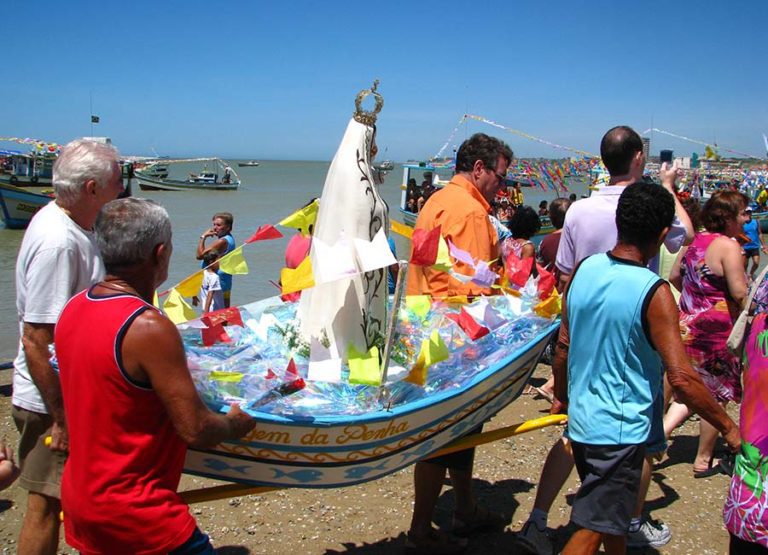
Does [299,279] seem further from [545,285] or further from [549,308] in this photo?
[545,285]

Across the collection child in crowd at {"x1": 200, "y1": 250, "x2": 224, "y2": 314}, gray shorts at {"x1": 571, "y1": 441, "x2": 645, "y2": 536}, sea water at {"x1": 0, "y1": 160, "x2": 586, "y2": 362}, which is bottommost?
sea water at {"x1": 0, "y1": 160, "x2": 586, "y2": 362}

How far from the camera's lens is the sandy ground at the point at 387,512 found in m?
3.74

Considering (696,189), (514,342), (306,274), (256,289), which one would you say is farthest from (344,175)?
(696,189)

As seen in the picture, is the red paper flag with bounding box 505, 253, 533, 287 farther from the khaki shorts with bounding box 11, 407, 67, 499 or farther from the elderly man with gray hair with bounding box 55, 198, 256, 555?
the khaki shorts with bounding box 11, 407, 67, 499

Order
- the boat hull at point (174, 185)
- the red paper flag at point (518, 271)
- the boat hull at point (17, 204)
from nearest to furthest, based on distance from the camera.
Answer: the red paper flag at point (518, 271), the boat hull at point (17, 204), the boat hull at point (174, 185)

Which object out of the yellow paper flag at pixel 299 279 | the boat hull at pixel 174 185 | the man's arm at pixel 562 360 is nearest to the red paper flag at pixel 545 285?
the man's arm at pixel 562 360

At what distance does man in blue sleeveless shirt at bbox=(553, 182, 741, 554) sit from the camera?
7.98ft

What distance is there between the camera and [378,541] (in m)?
3.76

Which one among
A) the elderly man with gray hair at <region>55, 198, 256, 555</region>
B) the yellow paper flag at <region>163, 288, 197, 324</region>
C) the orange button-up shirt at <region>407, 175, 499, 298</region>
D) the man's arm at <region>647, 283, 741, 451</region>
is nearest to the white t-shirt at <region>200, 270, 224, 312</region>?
the orange button-up shirt at <region>407, 175, 499, 298</region>

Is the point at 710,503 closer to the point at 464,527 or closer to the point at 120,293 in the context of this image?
the point at 464,527

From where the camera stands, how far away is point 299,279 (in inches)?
101

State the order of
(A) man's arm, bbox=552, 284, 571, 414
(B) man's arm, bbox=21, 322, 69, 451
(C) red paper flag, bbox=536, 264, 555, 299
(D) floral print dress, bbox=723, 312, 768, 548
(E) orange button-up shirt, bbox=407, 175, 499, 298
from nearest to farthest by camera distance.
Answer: (D) floral print dress, bbox=723, 312, 768, 548
(B) man's arm, bbox=21, 322, 69, 451
(A) man's arm, bbox=552, 284, 571, 414
(E) orange button-up shirt, bbox=407, 175, 499, 298
(C) red paper flag, bbox=536, 264, 555, 299

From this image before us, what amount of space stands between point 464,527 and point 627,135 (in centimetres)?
249

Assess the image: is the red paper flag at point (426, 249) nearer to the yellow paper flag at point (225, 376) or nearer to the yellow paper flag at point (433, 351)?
the yellow paper flag at point (433, 351)
